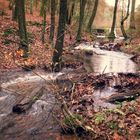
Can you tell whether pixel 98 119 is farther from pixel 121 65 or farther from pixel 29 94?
pixel 121 65

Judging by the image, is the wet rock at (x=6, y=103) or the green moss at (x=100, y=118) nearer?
the green moss at (x=100, y=118)

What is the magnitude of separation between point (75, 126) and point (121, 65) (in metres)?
12.9

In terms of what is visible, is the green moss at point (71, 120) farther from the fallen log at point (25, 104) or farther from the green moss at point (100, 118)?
the fallen log at point (25, 104)

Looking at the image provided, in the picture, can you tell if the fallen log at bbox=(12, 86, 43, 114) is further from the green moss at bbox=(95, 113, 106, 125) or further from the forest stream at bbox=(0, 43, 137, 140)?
the green moss at bbox=(95, 113, 106, 125)

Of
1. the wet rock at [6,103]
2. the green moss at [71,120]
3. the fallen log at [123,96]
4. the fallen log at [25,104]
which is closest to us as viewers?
the green moss at [71,120]

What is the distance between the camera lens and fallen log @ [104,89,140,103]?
11516mm

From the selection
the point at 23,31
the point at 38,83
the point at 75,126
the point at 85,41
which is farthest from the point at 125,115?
the point at 85,41

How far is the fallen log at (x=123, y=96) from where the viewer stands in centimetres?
1152

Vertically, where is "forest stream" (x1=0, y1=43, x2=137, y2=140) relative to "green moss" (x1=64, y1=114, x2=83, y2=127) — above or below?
below

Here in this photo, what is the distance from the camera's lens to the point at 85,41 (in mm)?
35125

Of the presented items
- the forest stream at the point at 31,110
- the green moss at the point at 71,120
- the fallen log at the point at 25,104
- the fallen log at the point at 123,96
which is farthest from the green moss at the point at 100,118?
the fallen log at the point at 25,104

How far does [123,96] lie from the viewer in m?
11.7

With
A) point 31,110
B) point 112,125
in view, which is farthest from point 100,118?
point 31,110

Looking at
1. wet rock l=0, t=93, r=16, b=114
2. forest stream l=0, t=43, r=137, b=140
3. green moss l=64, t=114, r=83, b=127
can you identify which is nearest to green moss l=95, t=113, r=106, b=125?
green moss l=64, t=114, r=83, b=127
